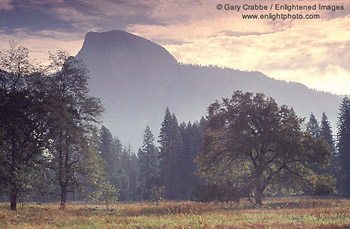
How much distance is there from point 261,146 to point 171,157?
3162 cm

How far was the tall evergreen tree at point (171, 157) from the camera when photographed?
57.7 m

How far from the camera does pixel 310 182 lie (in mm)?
27719

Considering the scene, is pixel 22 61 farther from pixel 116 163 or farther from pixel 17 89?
pixel 116 163

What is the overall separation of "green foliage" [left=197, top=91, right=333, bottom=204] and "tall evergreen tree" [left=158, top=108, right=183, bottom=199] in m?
28.3

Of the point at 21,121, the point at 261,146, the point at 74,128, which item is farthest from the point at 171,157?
the point at 21,121

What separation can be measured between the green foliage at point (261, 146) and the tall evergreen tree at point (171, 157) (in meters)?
28.3

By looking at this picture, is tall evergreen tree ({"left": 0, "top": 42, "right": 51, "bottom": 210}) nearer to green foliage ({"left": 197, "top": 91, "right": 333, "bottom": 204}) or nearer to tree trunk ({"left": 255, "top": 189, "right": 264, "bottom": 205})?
green foliage ({"left": 197, "top": 91, "right": 333, "bottom": 204})

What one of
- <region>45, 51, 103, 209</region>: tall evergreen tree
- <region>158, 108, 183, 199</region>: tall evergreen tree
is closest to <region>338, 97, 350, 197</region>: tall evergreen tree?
<region>158, 108, 183, 199</region>: tall evergreen tree

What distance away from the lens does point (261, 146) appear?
2908 cm

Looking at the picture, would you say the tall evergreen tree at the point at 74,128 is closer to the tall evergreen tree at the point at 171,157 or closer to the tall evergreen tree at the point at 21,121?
the tall evergreen tree at the point at 21,121

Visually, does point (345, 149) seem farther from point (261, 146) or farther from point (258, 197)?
point (258, 197)

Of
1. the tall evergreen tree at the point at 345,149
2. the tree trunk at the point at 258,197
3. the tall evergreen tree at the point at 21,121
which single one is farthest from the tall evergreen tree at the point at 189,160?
the tall evergreen tree at the point at 21,121

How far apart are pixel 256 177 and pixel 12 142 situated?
819 inches

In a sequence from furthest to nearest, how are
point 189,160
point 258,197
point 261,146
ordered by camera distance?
point 189,160, point 261,146, point 258,197
